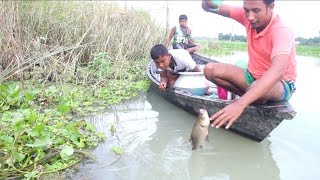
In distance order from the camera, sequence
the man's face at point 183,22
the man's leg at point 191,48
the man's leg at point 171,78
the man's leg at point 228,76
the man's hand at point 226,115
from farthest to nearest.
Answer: the man's face at point 183,22 → the man's leg at point 191,48 → the man's leg at point 171,78 → the man's leg at point 228,76 → the man's hand at point 226,115

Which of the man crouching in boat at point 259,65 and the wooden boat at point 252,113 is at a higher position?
the man crouching in boat at point 259,65

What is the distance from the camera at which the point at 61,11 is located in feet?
24.0

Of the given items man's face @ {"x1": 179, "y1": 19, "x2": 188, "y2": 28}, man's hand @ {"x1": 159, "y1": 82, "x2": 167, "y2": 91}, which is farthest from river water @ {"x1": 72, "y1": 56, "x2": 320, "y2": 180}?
man's face @ {"x1": 179, "y1": 19, "x2": 188, "y2": 28}

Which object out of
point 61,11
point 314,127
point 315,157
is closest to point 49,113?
point 315,157

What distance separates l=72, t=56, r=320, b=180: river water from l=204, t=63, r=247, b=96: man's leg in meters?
0.60

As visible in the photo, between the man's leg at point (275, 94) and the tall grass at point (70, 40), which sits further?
the tall grass at point (70, 40)

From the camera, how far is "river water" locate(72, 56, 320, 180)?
3059 mm

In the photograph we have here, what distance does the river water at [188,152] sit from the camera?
10.0ft

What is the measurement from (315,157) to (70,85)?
13.3ft

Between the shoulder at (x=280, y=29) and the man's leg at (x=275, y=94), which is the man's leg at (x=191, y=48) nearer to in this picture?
the man's leg at (x=275, y=94)

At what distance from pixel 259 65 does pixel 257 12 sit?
0.68m

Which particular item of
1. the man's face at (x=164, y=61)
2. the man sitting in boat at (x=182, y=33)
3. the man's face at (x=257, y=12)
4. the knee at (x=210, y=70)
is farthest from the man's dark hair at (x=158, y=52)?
the man sitting in boat at (x=182, y=33)

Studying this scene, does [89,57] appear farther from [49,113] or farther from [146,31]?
[49,113]

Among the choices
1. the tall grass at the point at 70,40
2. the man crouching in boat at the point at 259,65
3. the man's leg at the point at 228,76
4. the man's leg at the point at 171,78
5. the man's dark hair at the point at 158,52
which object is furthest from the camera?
the tall grass at the point at 70,40
